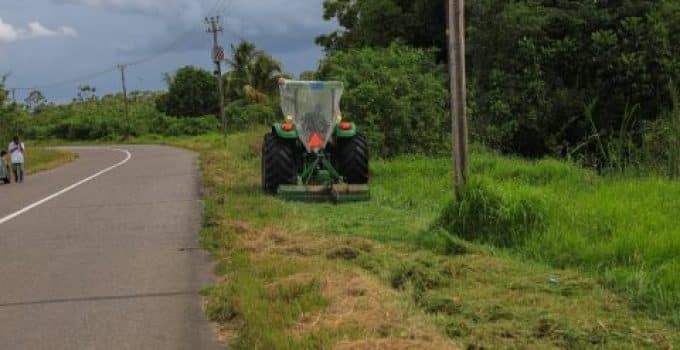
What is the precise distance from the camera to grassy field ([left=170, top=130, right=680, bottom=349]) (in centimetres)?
530

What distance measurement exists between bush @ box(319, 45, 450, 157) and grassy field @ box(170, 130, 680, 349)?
870 centimetres

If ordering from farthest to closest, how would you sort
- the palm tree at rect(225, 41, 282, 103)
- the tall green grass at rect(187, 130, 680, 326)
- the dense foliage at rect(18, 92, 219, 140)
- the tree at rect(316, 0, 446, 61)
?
the dense foliage at rect(18, 92, 219, 140), the palm tree at rect(225, 41, 282, 103), the tree at rect(316, 0, 446, 61), the tall green grass at rect(187, 130, 680, 326)

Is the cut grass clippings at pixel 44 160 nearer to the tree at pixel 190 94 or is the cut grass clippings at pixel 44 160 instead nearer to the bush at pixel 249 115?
the bush at pixel 249 115

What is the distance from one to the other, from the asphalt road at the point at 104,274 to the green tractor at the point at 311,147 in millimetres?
1760

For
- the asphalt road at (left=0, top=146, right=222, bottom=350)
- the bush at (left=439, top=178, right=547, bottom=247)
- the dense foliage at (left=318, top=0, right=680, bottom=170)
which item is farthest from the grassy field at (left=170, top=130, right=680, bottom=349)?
the dense foliage at (left=318, top=0, right=680, bottom=170)

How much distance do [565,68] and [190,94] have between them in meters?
55.3

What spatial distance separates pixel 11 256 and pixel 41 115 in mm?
92720

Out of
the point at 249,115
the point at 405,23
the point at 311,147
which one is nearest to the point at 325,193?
the point at 311,147

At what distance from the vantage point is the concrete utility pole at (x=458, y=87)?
32.6ft

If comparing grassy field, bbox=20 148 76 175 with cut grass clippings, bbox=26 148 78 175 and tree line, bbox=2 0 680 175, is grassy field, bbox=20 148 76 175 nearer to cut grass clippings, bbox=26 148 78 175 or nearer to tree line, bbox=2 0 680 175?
cut grass clippings, bbox=26 148 78 175

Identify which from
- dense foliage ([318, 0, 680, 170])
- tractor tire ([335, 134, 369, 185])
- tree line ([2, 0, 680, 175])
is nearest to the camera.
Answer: tractor tire ([335, 134, 369, 185])

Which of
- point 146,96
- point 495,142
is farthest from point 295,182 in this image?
point 146,96

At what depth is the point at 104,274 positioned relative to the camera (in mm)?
8375

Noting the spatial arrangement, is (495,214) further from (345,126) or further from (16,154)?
(16,154)
